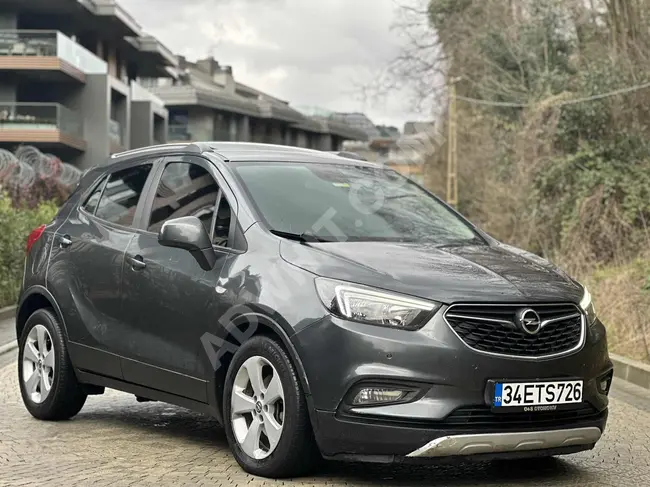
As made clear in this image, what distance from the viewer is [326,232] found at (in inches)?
244

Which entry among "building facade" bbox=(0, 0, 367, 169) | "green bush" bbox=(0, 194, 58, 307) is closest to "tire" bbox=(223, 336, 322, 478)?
"green bush" bbox=(0, 194, 58, 307)

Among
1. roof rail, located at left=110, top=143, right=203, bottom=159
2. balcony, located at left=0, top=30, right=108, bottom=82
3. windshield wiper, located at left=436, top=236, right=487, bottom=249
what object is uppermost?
balcony, located at left=0, top=30, right=108, bottom=82

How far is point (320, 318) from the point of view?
5.41m

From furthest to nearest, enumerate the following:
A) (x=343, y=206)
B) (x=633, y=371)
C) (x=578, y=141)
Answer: (x=578, y=141), (x=633, y=371), (x=343, y=206)

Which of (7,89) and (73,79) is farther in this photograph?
(73,79)

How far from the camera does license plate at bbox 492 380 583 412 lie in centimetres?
532

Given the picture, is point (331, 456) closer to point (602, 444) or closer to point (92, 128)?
point (602, 444)

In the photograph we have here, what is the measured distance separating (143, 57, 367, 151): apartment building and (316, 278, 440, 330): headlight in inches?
2558

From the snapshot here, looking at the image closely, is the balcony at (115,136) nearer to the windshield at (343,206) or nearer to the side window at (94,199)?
the side window at (94,199)

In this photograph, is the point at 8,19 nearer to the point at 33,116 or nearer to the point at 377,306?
the point at 33,116

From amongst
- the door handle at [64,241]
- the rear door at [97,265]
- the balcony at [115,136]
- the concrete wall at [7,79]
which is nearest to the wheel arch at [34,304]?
the rear door at [97,265]

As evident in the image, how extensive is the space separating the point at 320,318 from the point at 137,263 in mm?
1755

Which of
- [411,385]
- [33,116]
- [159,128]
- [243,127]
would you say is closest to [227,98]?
[243,127]

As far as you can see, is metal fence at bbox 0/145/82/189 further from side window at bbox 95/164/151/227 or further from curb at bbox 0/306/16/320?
side window at bbox 95/164/151/227
